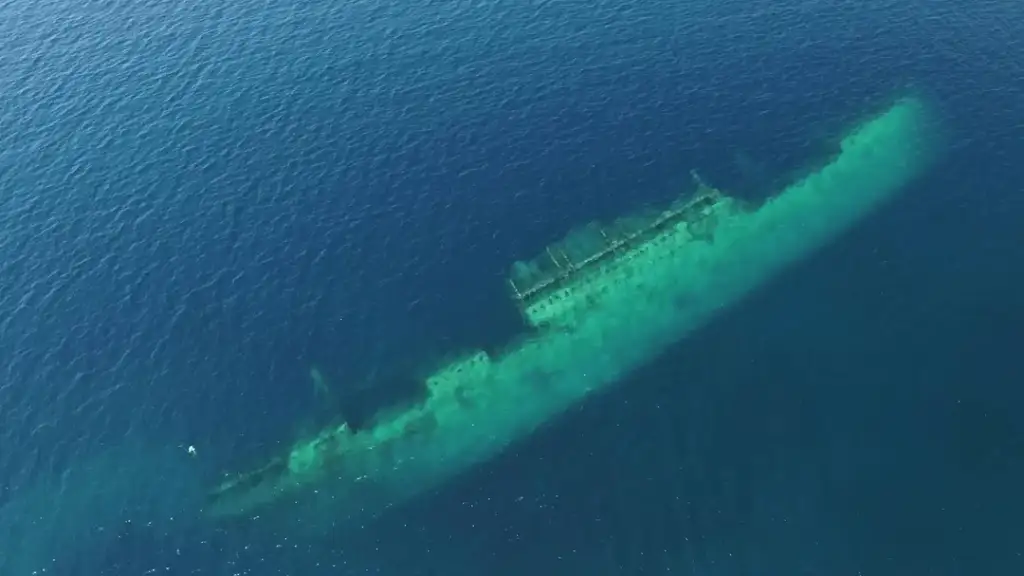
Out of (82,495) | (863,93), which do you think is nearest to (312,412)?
(82,495)

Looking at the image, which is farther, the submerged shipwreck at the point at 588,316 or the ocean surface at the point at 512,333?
the submerged shipwreck at the point at 588,316

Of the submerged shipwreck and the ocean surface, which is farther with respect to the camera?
the submerged shipwreck

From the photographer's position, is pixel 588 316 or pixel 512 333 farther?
pixel 588 316

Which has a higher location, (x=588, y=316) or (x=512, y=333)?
(x=588, y=316)

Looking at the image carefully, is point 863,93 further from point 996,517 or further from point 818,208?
point 996,517
